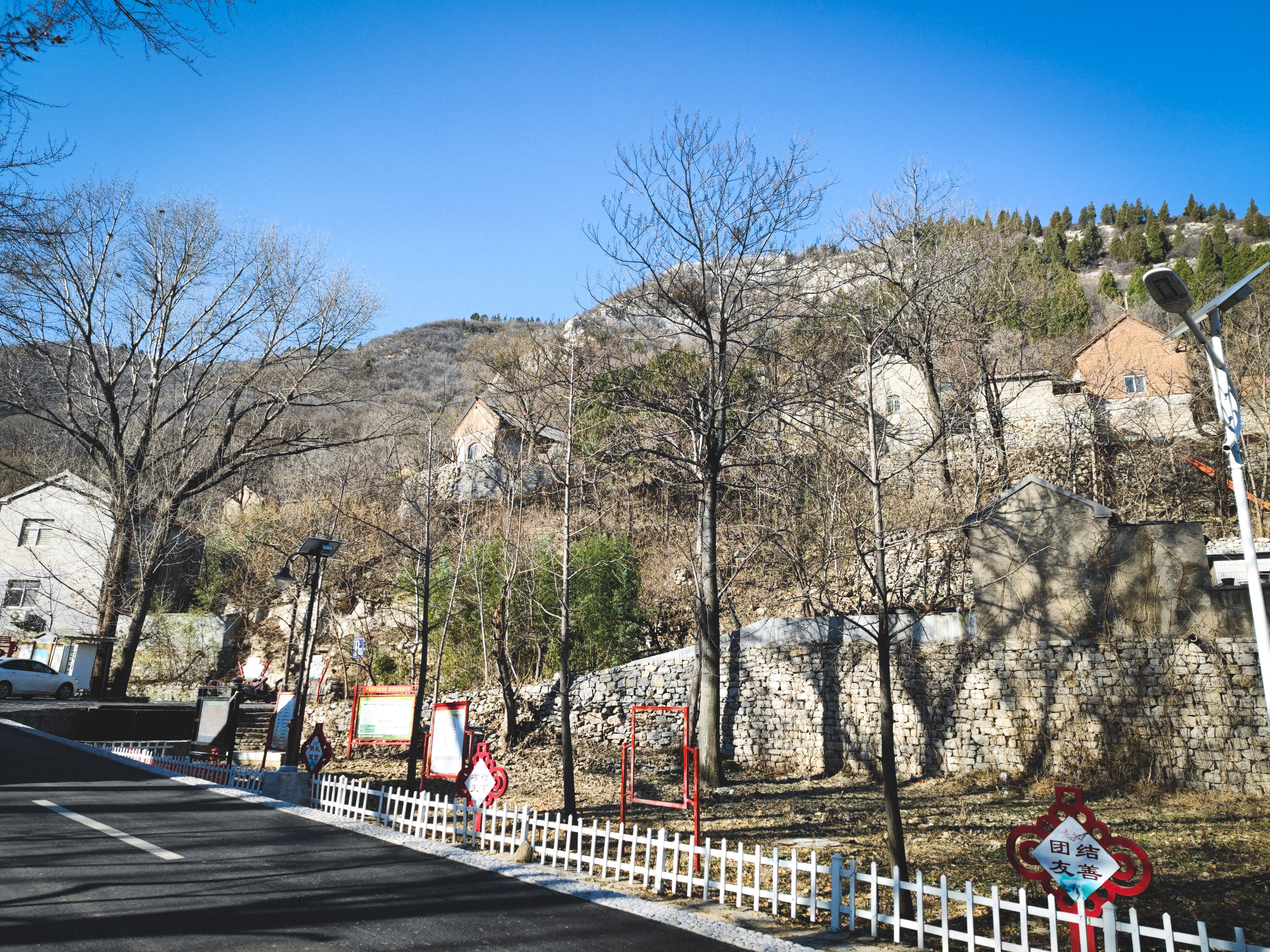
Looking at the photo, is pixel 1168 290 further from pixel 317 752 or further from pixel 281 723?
pixel 281 723

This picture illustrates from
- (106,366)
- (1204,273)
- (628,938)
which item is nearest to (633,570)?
(628,938)

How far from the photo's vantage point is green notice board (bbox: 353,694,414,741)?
1493 cm

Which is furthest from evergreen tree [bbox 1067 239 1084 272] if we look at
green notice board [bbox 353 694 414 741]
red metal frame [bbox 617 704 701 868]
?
red metal frame [bbox 617 704 701 868]

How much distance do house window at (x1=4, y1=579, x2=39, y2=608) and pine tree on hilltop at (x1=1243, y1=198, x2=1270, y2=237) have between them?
105m

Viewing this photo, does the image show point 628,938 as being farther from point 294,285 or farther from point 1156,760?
point 294,285

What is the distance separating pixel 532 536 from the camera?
19531mm

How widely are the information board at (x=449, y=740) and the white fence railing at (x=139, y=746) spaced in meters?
6.00

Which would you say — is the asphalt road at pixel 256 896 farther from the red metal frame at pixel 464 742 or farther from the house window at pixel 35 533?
the house window at pixel 35 533

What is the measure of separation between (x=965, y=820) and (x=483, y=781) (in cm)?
666

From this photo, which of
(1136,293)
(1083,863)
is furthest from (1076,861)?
(1136,293)

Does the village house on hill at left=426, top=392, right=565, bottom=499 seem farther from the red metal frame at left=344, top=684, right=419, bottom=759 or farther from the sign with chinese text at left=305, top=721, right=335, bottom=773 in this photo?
the sign with chinese text at left=305, top=721, right=335, bottom=773

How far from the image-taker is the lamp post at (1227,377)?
5.12 meters

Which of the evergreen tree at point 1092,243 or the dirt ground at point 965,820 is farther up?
the evergreen tree at point 1092,243

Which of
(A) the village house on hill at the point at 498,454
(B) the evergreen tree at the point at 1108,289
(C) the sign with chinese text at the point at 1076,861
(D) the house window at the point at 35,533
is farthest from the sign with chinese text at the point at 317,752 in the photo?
(B) the evergreen tree at the point at 1108,289
